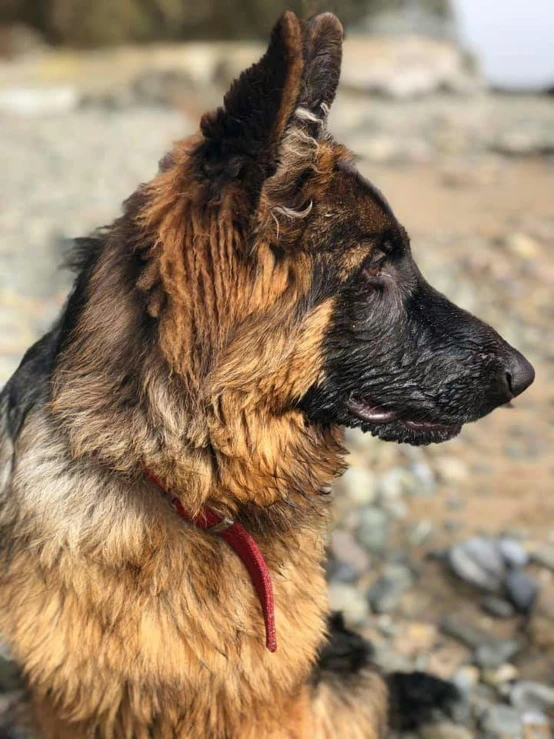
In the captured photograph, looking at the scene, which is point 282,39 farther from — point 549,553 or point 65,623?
point 549,553

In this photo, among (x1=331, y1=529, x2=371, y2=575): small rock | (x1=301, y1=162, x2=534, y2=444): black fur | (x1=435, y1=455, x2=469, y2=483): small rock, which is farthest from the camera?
(x1=435, y1=455, x2=469, y2=483): small rock

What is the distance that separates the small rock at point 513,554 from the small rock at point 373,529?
0.60m

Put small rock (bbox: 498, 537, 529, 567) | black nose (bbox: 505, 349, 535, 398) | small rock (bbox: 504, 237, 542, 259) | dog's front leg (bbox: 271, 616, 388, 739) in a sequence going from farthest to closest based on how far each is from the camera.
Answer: small rock (bbox: 504, 237, 542, 259) → small rock (bbox: 498, 537, 529, 567) → dog's front leg (bbox: 271, 616, 388, 739) → black nose (bbox: 505, 349, 535, 398)

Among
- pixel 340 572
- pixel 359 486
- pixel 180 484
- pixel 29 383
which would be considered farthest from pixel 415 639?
pixel 29 383

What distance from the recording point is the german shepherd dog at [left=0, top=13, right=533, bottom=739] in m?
Result: 2.19

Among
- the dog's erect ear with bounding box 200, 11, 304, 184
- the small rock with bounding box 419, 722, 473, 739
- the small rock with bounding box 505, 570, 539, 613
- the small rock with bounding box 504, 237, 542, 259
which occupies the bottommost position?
the small rock with bounding box 419, 722, 473, 739

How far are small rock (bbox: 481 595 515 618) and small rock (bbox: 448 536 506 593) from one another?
0.18 ft

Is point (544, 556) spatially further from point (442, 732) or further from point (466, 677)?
point (442, 732)

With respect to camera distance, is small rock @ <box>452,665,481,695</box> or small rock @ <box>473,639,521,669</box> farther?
small rock @ <box>473,639,521,669</box>

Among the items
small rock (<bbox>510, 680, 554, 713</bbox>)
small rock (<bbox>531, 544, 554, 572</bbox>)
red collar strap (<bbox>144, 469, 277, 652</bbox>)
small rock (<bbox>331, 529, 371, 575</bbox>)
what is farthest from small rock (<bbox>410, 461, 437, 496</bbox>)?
red collar strap (<bbox>144, 469, 277, 652</bbox>)

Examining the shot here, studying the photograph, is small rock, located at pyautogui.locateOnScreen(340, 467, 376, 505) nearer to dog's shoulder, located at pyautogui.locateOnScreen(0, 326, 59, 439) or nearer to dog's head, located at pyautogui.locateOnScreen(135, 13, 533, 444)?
dog's head, located at pyautogui.locateOnScreen(135, 13, 533, 444)

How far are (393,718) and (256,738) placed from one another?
82 cm

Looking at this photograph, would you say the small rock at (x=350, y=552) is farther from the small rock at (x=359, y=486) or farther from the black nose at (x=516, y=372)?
the black nose at (x=516, y=372)

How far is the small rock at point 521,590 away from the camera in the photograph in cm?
378
